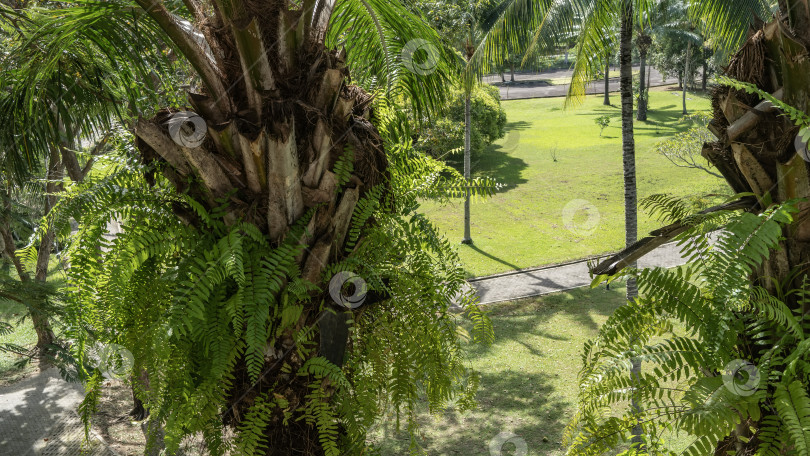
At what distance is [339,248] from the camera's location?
258 centimetres

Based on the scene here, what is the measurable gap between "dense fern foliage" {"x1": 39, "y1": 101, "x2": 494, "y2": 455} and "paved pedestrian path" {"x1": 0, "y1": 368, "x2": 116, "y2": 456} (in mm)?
5477

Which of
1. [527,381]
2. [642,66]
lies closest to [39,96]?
[527,381]

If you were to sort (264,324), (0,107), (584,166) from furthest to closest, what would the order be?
1. (584,166)
2. (0,107)
3. (264,324)

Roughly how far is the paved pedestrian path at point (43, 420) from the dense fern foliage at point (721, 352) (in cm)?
647

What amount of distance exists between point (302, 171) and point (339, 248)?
0.36m

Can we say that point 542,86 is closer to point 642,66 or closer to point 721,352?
point 642,66

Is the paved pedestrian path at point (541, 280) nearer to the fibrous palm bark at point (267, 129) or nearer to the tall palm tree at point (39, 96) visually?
the tall palm tree at point (39, 96)

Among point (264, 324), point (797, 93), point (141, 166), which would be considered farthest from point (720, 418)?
point (141, 166)

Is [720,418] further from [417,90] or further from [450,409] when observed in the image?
[450,409]

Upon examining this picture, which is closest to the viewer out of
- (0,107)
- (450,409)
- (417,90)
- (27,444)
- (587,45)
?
(417,90)

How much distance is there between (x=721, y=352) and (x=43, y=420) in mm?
9201

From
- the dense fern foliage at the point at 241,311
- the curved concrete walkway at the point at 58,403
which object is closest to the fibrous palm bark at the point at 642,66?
the curved concrete walkway at the point at 58,403

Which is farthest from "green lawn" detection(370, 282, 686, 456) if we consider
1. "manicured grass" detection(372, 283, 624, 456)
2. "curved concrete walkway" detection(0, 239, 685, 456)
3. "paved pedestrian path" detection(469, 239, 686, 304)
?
"curved concrete walkway" detection(0, 239, 685, 456)

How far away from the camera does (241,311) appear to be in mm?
2264
